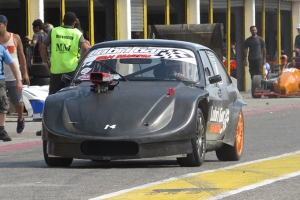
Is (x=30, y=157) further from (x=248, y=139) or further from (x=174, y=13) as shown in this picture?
(x=174, y=13)

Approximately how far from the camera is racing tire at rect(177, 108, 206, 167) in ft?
34.0

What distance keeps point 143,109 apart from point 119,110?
0.23 metres

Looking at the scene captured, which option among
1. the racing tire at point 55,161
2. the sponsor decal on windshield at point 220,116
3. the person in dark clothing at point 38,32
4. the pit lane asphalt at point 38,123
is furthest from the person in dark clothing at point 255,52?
the racing tire at point 55,161

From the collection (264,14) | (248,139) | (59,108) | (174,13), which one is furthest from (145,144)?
(264,14)

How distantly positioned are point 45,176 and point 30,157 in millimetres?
2777

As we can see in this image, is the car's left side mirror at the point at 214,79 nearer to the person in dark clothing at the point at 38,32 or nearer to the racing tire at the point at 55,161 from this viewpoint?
the racing tire at the point at 55,161

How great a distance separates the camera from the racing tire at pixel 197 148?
408 inches

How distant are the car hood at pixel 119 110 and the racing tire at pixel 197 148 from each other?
0.21m

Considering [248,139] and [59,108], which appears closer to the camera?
[59,108]

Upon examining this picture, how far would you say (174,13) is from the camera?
3178cm

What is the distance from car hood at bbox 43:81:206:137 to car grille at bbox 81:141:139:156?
12cm

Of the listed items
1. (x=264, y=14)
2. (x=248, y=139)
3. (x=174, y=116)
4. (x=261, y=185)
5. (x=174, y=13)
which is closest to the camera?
(x=261, y=185)

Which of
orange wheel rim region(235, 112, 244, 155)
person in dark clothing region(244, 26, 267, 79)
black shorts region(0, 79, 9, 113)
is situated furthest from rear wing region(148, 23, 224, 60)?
orange wheel rim region(235, 112, 244, 155)

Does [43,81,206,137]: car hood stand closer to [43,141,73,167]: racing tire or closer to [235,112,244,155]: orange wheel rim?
[43,141,73,167]: racing tire
